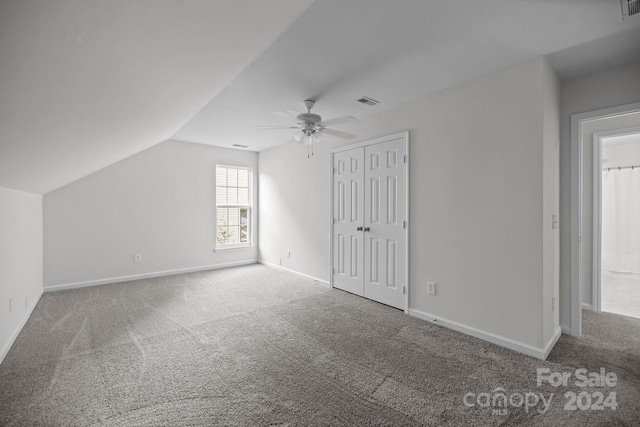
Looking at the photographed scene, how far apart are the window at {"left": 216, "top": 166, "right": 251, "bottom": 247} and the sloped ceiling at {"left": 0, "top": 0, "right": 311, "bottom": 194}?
132 inches

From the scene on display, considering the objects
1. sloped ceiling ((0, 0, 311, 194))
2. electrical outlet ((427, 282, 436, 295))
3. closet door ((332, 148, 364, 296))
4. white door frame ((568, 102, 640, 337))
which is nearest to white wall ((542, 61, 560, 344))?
white door frame ((568, 102, 640, 337))

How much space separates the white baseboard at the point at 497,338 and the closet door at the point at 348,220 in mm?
1147

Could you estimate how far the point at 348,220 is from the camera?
14.1ft

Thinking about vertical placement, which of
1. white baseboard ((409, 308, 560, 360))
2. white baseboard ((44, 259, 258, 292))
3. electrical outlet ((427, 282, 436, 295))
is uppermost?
electrical outlet ((427, 282, 436, 295))

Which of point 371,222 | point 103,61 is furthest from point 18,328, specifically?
point 371,222

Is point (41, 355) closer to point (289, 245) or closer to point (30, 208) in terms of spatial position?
point (30, 208)

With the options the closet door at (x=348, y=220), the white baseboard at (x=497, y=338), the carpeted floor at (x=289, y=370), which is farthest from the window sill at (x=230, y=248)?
the white baseboard at (x=497, y=338)

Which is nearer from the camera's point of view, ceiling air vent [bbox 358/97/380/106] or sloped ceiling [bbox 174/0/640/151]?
sloped ceiling [bbox 174/0/640/151]

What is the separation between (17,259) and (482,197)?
186 inches

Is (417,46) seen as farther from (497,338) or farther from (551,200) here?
(497,338)

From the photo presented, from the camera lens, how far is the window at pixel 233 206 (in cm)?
594

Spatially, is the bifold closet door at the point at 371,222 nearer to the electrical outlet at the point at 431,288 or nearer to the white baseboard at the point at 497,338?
the electrical outlet at the point at 431,288

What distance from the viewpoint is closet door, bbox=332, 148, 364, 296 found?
4098 mm

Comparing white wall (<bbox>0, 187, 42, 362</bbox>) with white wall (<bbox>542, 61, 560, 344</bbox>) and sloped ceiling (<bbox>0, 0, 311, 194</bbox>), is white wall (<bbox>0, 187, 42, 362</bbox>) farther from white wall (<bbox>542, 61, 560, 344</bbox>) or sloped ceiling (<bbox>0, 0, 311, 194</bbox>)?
white wall (<bbox>542, 61, 560, 344</bbox>)
